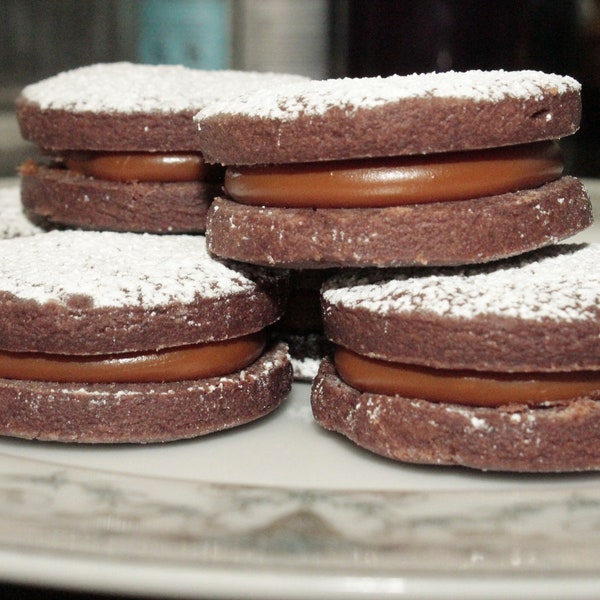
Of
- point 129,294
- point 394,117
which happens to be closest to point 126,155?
point 129,294

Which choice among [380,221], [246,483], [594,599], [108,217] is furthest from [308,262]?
[594,599]

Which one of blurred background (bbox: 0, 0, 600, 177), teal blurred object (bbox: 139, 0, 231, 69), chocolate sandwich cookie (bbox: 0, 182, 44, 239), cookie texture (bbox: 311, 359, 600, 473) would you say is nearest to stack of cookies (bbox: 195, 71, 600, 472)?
cookie texture (bbox: 311, 359, 600, 473)

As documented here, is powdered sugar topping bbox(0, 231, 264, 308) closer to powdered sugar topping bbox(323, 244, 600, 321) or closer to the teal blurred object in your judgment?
powdered sugar topping bbox(323, 244, 600, 321)

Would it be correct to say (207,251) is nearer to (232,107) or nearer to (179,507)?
(232,107)

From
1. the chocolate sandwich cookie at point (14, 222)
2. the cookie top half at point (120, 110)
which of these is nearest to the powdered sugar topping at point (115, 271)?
the cookie top half at point (120, 110)

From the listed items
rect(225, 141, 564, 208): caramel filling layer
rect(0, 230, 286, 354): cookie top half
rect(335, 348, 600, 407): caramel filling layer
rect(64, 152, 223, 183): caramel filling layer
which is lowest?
rect(335, 348, 600, 407): caramel filling layer
